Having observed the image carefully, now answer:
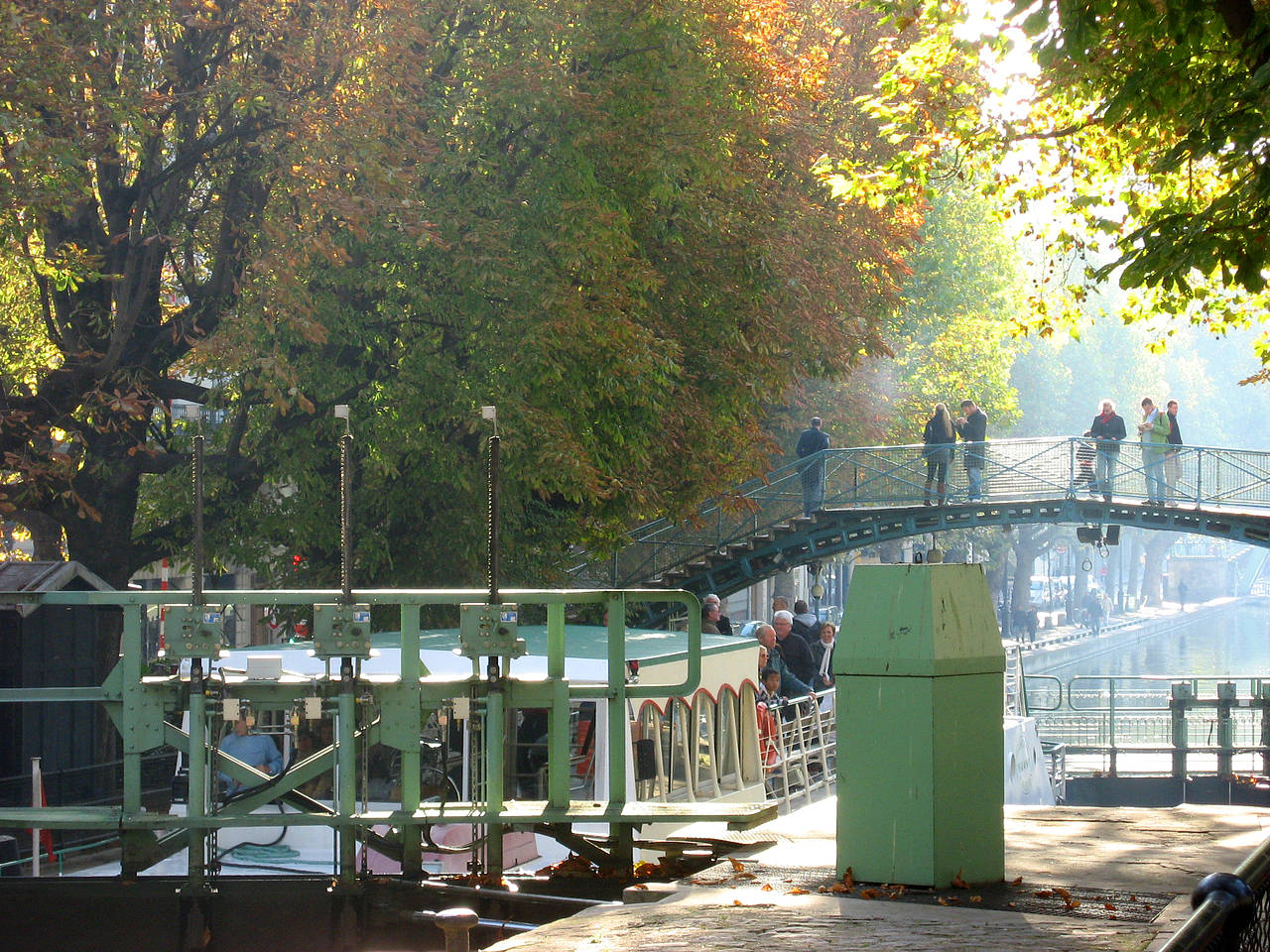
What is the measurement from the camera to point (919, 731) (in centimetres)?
630

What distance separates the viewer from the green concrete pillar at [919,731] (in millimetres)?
6312

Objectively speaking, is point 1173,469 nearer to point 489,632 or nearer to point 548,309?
point 548,309

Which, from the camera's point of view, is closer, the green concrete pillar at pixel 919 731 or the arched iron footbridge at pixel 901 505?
the green concrete pillar at pixel 919 731

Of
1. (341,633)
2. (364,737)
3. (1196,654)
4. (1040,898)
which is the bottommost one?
(1196,654)

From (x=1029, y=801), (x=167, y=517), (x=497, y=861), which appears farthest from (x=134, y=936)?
(x=1029, y=801)

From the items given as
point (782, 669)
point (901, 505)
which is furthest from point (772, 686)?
point (901, 505)

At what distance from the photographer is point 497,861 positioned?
9.45 metres

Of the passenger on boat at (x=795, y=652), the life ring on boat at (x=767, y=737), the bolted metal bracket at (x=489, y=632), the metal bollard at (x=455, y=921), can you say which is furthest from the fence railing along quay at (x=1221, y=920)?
the passenger on boat at (x=795, y=652)

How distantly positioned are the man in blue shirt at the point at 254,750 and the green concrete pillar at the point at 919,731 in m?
6.52

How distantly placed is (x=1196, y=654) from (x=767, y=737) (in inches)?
2736

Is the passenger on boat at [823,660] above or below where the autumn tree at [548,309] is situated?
below

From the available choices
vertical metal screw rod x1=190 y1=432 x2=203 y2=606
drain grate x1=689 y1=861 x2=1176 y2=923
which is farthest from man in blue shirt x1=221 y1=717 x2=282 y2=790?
drain grate x1=689 y1=861 x2=1176 y2=923

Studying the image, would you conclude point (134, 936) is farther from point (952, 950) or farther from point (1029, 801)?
point (1029, 801)

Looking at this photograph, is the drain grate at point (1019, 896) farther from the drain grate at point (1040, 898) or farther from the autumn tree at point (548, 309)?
the autumn tree at point (548, 309)
